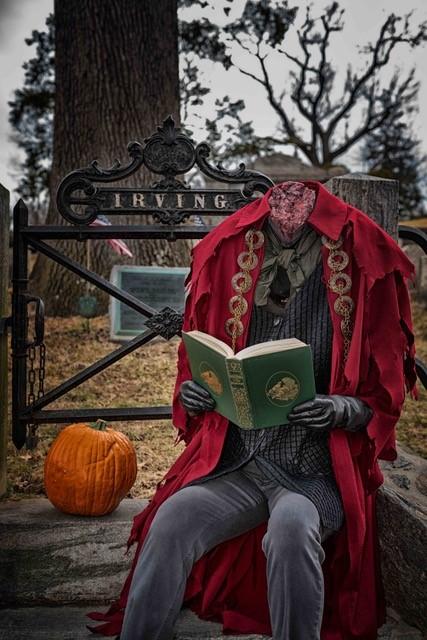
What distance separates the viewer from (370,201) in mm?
3029

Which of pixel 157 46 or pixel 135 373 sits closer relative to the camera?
pixel 135 373

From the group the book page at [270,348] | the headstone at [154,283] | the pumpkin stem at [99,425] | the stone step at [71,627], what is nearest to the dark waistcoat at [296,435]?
the book page at [270,348]

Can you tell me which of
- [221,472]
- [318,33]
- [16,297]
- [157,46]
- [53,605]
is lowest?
[53,605]

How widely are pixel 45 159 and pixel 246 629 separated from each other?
20.0 metres

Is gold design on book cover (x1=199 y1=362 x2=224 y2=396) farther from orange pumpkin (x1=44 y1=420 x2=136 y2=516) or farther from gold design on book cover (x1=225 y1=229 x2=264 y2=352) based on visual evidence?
orange pumpkin (x1=44 y1=420 x2=136 y2=516)

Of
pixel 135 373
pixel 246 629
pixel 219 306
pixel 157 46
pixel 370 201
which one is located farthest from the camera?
pixel 157 46

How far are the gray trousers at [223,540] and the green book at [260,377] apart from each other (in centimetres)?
30

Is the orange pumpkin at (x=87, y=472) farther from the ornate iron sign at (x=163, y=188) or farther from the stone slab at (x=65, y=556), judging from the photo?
the ornate iron sign at (x=163, y=188)

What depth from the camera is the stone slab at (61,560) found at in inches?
109

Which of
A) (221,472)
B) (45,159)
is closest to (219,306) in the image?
(221,472)

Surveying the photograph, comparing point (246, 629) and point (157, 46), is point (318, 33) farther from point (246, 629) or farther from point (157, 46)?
point (246, 629)

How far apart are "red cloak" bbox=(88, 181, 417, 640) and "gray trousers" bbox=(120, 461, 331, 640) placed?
15cm

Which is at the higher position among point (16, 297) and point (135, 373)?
point (16, 297)

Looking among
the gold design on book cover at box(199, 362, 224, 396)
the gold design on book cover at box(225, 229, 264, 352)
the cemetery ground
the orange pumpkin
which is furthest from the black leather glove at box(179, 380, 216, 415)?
the cemetery ground
